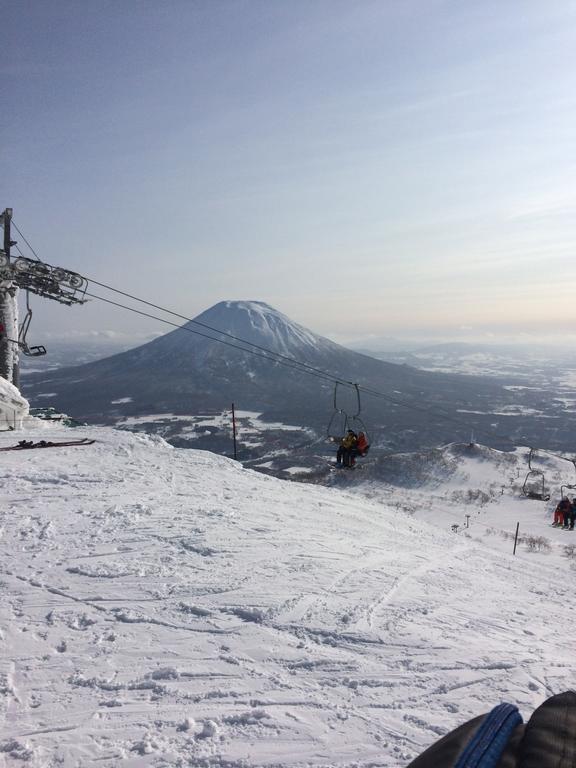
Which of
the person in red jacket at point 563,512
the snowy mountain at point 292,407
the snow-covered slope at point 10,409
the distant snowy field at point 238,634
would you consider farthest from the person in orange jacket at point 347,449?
the snowy mountain at point 292,407

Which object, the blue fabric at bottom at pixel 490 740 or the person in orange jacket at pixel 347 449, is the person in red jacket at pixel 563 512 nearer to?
the person in orange jacket at pixel 347 449

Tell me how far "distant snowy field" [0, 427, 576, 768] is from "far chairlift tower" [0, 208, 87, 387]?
36.8ft

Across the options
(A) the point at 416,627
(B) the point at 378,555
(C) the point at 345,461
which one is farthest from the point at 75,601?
(C) the point at 345,461

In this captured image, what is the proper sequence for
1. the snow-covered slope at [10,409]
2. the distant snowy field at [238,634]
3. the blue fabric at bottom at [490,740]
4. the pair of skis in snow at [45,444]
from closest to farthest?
the blue fabric at bottom at [490,740] → the distant snowy field at [238,634] → the pair of skis in snow at [45,444] → the snow-covered slope at [10,409]

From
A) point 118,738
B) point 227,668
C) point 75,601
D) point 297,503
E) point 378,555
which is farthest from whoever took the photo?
point 297,503

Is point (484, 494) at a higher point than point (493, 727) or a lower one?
lower

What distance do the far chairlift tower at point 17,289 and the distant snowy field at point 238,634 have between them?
11.2 m

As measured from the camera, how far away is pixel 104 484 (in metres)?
13.3

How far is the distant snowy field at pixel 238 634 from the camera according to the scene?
4.59 metres

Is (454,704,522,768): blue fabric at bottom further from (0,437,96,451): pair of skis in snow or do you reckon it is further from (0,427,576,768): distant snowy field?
(0,437,96,451): pair of skis in snow

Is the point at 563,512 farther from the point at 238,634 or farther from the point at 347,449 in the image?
the point at 238,634

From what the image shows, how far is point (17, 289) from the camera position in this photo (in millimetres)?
23984

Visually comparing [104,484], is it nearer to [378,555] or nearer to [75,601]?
[75,601]

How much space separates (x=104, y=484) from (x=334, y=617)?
8.66 metres
